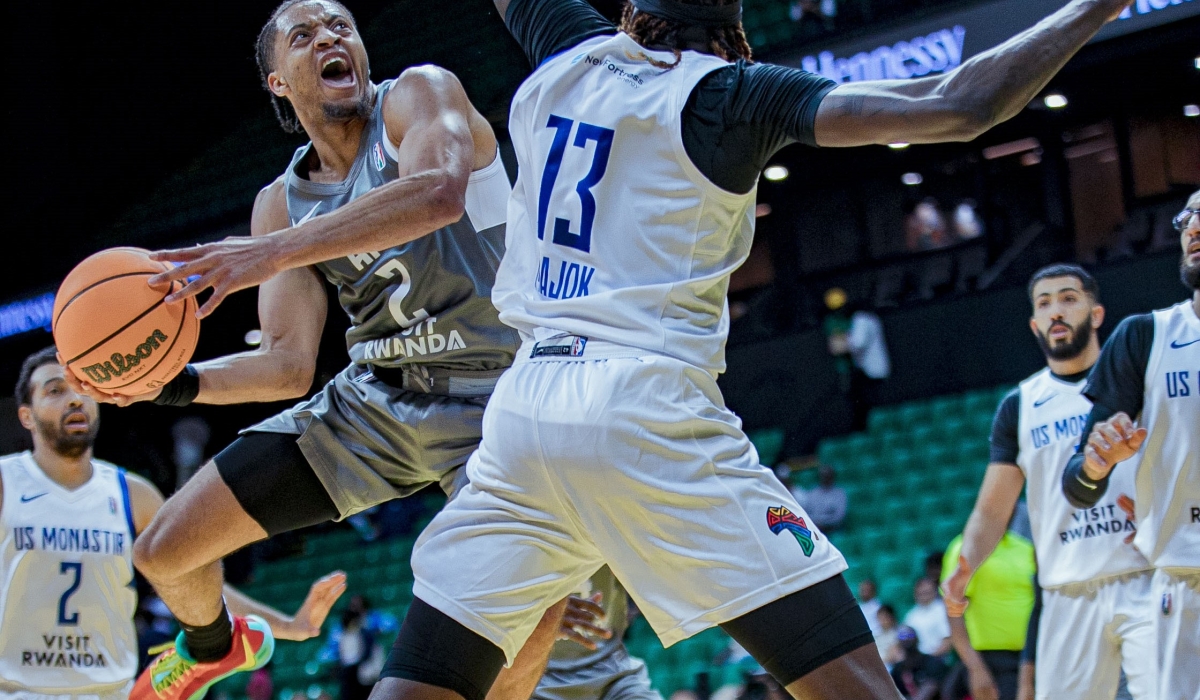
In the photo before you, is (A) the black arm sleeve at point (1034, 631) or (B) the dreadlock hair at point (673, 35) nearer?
(B) the dreadlock hair at point (673, 35)

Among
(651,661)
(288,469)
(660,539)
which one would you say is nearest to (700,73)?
(660,539)

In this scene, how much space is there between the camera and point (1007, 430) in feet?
18.6

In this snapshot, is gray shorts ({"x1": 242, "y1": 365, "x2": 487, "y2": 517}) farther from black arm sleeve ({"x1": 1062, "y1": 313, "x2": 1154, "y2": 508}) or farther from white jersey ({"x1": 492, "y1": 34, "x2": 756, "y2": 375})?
black arm sleeve ({"x1": 1062, "y1": 313, "x2": 1154, "y2": 508})

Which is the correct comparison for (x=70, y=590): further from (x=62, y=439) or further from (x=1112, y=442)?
(x=1112, y=442)

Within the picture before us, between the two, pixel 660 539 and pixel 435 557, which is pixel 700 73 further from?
pixel 435 557

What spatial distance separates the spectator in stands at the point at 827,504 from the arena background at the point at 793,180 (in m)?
2.23

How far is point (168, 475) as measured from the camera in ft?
61.4

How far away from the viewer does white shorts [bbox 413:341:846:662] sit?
221cm

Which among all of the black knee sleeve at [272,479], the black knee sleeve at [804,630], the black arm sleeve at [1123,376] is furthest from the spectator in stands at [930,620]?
the black knee sleeve at [804,630]

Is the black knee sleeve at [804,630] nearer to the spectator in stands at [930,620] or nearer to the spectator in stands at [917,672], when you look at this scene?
the spectator in stands at [917,672]

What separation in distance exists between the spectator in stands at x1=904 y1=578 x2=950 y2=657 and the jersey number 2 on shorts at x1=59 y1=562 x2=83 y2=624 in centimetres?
539

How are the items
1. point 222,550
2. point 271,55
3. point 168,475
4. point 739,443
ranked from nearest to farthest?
point 739,443
point 222,550
point 271,55
point 168,475

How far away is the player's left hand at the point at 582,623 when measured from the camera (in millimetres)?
3232

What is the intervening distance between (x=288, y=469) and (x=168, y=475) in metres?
16.3
